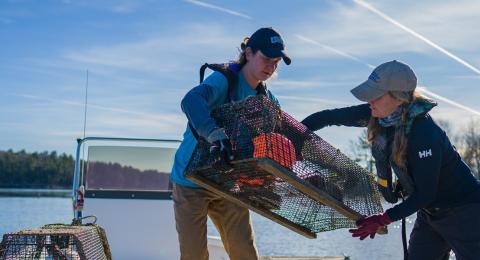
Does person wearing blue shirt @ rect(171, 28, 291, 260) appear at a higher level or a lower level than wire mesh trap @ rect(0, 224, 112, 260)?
higher

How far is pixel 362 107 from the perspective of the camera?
14.4 feet

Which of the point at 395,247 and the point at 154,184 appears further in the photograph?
the point at 395,247

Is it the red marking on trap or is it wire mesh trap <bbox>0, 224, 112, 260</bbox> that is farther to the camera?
wire mesh trap <bbox>0, 224, 112, 260</bbox>

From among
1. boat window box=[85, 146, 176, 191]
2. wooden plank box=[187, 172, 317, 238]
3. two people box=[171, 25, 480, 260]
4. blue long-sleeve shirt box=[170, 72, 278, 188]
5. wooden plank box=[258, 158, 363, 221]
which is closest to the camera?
wooden plank box=[258, 158, 363, 221]

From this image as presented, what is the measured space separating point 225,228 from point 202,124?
43.9 inches

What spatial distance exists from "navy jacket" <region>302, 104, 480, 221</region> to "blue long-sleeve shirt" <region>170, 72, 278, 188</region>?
3.66 ft

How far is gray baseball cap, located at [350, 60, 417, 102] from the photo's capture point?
387cm

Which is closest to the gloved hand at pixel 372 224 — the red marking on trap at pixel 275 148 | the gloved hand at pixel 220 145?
the red marking on trap at pixel 275 148

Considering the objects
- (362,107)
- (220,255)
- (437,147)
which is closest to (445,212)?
(437,147)

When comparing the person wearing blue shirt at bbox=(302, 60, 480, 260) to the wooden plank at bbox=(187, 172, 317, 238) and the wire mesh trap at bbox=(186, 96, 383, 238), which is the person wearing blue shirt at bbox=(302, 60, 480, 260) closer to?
the wire mesh trap at bbox=(186, 96, 383, 238)

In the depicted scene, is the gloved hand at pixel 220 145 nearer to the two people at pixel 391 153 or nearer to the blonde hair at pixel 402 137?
the two people at pixel 391 153

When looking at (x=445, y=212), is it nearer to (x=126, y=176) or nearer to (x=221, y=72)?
(x=221, y=72)

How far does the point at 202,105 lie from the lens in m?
4.07

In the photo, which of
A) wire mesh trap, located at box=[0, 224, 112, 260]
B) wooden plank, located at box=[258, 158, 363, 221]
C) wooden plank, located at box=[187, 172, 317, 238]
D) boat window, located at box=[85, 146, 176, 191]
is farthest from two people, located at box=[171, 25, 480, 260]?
boat window, located at box=[85, 146, 176, 191]
